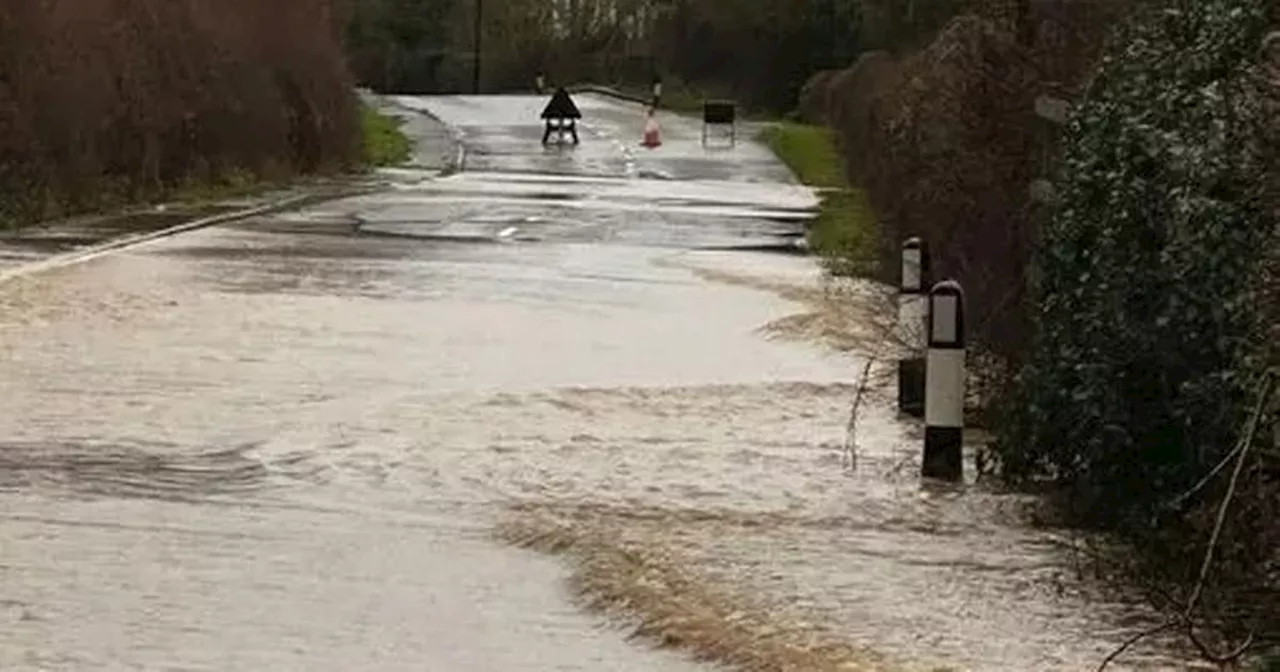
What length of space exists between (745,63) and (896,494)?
67238 mm

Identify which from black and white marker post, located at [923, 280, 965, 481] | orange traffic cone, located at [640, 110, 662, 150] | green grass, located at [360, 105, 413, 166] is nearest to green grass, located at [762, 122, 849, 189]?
orange traffic cone, located at [640, 110, 662, 150]

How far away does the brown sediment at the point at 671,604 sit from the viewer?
792 cm

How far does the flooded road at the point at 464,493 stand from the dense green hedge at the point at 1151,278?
466 mm

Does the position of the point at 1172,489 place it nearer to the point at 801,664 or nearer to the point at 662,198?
the point at 801,664

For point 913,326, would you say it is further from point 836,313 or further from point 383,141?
point 383,141

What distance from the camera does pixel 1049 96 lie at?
1333 cm

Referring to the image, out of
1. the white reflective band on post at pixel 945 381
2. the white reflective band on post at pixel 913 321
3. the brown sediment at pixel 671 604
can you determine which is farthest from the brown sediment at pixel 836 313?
the brown sediment at pixel 671 604

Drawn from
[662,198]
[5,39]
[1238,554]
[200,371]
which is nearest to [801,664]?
[1238,554]

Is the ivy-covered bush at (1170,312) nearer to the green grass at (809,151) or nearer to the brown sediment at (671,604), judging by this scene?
the brown sediment at (671,604)

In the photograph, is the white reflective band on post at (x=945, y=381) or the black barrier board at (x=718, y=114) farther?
the black barrier board at (x=718, y=114)

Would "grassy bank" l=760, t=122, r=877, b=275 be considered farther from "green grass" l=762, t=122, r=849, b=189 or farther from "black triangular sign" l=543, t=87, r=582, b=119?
"black triangular sign" l=543, t=87, r=582, b=119

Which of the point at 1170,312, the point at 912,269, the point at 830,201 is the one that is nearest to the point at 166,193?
the point at 830,201

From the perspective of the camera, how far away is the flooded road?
27.1 feet

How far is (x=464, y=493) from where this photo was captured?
10.9 m
